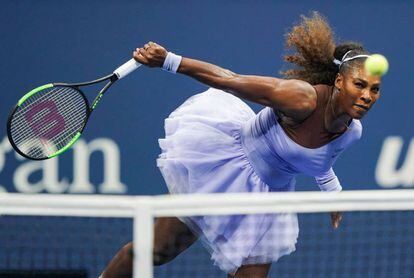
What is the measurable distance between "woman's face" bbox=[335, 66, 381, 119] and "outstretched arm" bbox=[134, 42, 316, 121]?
11 cm

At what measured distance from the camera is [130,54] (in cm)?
480

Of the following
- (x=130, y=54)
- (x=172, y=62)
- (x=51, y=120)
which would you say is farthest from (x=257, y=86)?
(x=130, y=54)

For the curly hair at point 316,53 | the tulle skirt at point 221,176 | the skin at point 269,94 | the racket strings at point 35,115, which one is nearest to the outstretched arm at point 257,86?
the skin at point 269,94

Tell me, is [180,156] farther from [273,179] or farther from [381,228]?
[381,228]

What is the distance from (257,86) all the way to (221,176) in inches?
20.7

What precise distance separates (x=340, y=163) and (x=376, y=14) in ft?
2.28

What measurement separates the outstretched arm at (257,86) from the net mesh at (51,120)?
0.41 meters

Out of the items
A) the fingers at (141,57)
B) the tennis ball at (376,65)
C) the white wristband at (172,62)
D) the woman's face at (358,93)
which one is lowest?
the woman's face at (358,93)

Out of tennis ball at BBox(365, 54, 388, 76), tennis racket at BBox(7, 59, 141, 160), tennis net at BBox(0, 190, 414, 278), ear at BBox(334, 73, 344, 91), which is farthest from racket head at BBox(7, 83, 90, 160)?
tennis ball at BBox(365, 54, 388, 76)

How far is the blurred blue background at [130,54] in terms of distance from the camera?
188 inches

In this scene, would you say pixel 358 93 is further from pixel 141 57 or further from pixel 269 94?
pixel 141 57

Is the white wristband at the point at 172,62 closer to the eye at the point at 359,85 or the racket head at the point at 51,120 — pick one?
the racket head at the point at 51,120

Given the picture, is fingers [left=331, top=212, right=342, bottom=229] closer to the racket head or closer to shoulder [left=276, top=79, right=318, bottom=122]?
shoulder [left=276, top=79, right=318, bottom=122]

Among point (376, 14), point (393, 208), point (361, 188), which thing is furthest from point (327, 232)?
point (393, 208)
